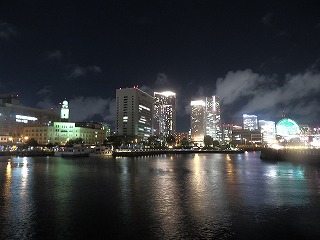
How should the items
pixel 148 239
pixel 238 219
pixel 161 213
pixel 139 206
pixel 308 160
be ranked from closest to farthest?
pixel 148 239 < pixel 238 219 < pixel 161 213 < pixel 139 206 < pixel 308 160

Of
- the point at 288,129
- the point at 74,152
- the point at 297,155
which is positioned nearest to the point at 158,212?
the point at 297,155

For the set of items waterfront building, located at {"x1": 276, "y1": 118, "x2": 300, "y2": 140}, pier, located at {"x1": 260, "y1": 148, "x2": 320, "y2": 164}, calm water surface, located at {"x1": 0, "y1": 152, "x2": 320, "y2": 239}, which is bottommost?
calm water surface, located at {"x1": 0, "y1": 152, "x2": 320, "y2": 239}

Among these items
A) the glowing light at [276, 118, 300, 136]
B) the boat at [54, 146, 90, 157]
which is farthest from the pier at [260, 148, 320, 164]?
the boat at [54, 146, 90, 157]

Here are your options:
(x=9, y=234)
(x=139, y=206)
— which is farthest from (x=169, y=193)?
(x=9, y=234)

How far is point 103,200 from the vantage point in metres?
28.7

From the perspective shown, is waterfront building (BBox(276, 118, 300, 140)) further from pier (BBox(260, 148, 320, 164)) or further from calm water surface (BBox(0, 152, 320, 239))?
calm water surface (BBox(0, 152, 320, 239))

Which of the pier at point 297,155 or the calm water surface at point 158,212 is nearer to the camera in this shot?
the calm water surface at point 158,212

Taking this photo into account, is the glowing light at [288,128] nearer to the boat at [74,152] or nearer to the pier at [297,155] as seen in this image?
the pier at [297,155]

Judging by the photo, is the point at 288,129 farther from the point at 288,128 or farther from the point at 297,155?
the point at 297,155

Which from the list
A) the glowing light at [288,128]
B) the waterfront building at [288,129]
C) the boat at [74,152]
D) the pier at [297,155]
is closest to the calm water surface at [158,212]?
the pier at [297,155]

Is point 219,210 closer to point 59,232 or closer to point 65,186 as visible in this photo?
point 59,232

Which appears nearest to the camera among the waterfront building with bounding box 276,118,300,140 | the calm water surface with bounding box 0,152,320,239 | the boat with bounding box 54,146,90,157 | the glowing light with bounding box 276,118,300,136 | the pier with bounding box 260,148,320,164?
the calm water surface with bounding box 0,152,320,239

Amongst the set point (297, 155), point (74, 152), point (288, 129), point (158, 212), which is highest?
point (288, 129)

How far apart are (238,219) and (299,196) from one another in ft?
41.6
